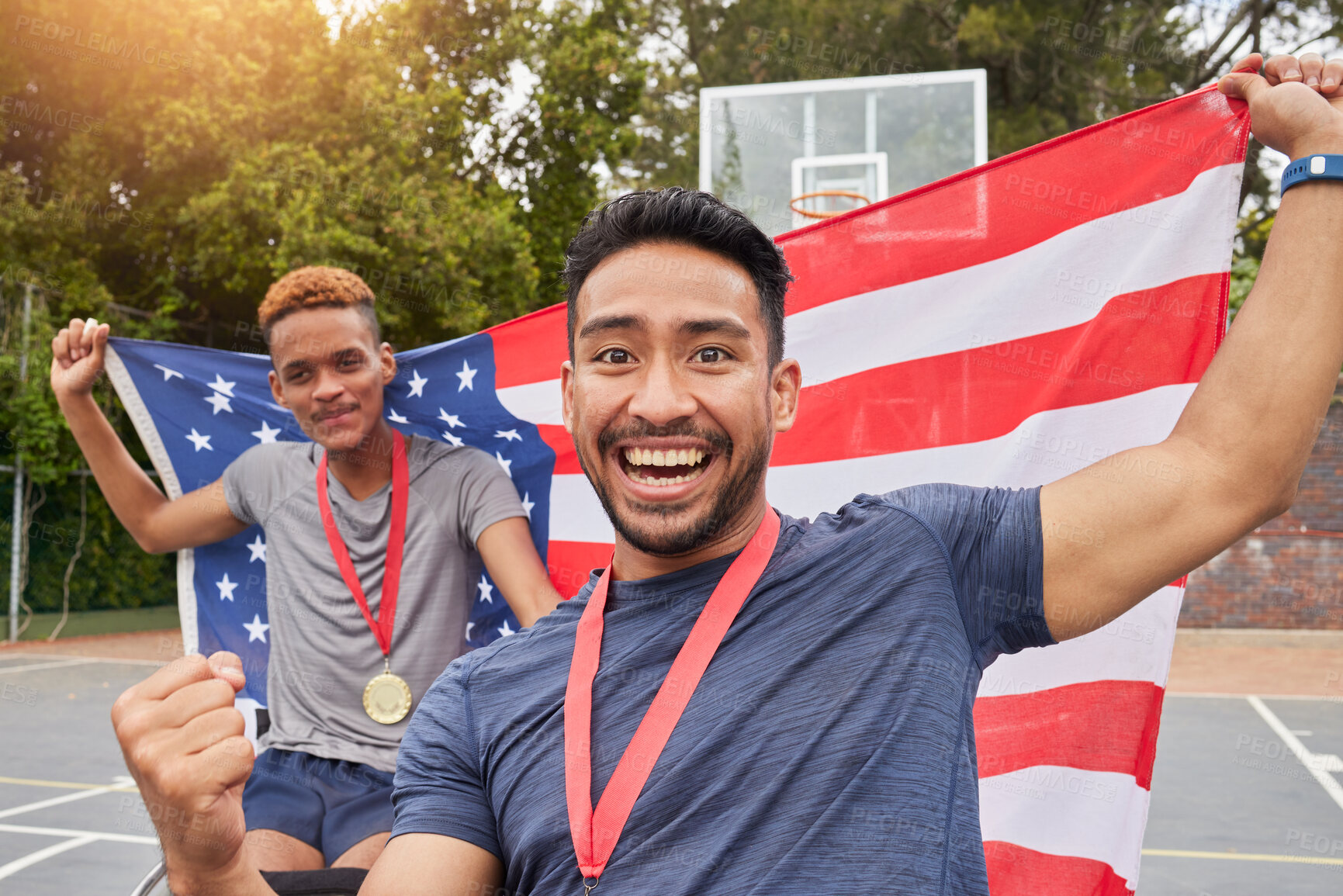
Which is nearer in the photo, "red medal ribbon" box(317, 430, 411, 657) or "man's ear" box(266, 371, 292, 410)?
"red medal ribbon" box(317, 430, 411, 657)

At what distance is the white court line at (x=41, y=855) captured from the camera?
589 centimetres

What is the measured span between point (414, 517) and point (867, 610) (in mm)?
1898

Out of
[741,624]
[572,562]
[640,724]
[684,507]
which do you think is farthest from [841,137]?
[640,724]

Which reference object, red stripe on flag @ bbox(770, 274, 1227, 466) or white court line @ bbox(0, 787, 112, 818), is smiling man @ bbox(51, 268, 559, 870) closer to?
red stripe on flag @ bbox(770, 274, 1227, 466)

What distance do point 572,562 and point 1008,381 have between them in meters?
1.59

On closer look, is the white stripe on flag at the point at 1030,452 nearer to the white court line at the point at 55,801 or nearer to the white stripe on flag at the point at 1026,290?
the white stripe on flag at the point at 1026,290

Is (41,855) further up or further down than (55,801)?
further up

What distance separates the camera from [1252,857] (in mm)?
6406

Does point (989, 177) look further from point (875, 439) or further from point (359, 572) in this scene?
point (359, 572)

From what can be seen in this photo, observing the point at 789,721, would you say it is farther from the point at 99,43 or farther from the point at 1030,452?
the point at 99,43

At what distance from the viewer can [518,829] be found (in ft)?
5.18

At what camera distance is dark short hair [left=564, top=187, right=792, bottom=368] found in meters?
A: 1.81

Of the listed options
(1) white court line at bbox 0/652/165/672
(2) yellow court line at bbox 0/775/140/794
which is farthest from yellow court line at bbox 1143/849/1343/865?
(1) white court line at bbox 0/652/165/672

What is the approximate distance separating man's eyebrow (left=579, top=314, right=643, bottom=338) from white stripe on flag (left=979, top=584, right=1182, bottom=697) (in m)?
1.41
